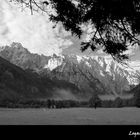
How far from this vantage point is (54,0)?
26.2 ft

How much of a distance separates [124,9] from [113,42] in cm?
176

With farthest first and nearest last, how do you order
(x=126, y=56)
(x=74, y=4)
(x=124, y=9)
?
(x=126, y=56) → (x=74, y=4) → (x=124, y=9)

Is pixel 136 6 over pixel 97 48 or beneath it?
over
